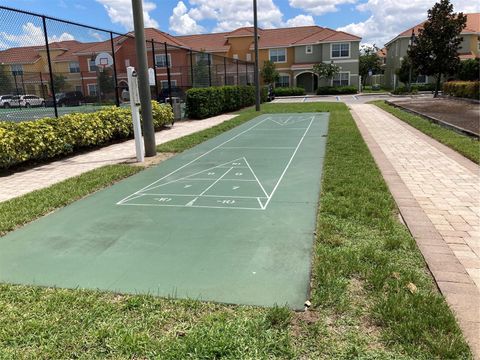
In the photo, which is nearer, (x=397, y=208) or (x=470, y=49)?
(x=397, y=208)

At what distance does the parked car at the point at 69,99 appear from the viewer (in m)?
10.8

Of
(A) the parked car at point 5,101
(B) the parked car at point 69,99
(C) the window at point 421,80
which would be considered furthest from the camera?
(C) the window at point 421,80

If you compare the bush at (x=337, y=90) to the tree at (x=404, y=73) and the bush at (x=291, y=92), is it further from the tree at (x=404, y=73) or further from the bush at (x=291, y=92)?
→ the tree at (x=404, y=73)

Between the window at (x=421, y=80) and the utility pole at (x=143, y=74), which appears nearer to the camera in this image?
the utility pole at (x=143, y=74)

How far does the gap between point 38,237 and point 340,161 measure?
547 centimetres

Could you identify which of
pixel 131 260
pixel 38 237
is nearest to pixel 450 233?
pixel 131 260

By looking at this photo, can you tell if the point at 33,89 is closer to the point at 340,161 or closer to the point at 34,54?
the point at 34,54

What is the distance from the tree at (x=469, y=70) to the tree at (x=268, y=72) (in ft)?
63.3

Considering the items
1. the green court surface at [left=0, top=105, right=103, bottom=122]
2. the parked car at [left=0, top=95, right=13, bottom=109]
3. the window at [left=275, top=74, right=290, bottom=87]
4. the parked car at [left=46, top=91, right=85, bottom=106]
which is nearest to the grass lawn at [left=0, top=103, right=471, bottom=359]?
the green court surface at [left=0, top=105, right=103, bottom=122]

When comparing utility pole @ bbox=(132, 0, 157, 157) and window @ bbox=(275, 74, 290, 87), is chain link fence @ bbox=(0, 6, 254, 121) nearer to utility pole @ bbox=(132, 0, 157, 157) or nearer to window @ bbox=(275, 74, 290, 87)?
utility pole @ bbox=(132, 0, 157, 157)

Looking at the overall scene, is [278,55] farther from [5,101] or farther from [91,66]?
[5,101]

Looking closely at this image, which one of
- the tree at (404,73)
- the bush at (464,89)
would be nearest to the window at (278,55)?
the tree at (404,73)

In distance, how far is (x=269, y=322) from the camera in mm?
2771

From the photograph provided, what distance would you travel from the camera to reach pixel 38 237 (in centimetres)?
446
